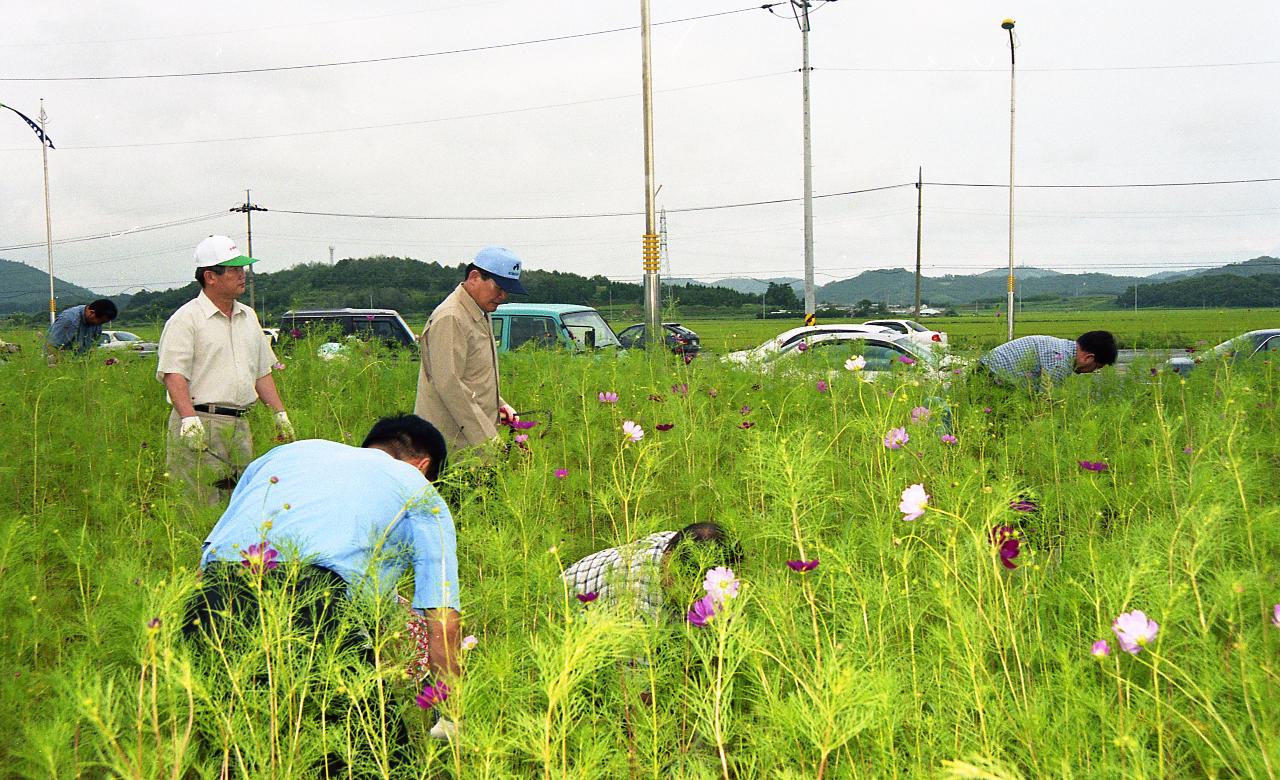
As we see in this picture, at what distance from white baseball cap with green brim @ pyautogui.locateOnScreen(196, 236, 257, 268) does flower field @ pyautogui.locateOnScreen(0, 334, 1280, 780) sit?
1008mm

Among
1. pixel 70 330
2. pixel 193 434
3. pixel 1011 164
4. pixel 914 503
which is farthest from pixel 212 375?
pixel 1011 164

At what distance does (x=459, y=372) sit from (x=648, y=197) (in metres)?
9.75

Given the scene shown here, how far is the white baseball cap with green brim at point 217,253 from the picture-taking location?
362 centimetres

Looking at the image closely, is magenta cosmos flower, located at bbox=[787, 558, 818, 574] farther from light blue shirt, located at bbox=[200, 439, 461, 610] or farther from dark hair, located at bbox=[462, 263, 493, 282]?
dark hair, located at bbox=[462, 263, 493, 282]

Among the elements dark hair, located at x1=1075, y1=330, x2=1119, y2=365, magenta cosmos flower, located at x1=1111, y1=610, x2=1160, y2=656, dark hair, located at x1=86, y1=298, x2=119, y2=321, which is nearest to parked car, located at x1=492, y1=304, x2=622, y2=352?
dark hair, located at x1=86, y1=298, x2=119, y2=321

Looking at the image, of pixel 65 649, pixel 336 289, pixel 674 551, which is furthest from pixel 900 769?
pixel 336 289

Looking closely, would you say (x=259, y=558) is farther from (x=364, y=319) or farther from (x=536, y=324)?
(x=364, y=319)

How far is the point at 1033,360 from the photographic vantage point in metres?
5.41

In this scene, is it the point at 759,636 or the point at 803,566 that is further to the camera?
the point at 759,636

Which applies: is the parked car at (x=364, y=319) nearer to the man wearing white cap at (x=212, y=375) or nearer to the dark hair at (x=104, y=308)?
the dark hair at (x=104, y=308)

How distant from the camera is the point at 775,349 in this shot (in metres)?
7.00

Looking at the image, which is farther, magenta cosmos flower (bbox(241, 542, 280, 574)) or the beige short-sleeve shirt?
the beige short-sleeve shirt

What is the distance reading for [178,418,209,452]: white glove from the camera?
137 inches

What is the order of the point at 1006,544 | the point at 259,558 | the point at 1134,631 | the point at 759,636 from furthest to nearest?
the point at 759,636
the point at 1006,544
the point at 259,558
the point at 1134,631
